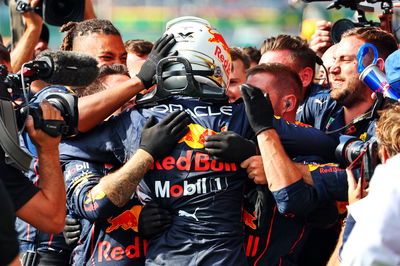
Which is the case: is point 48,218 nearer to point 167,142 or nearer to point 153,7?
point 167,142

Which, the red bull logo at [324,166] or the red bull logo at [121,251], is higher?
the red bull logo at [324,166]

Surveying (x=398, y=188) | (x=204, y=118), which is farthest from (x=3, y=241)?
(x=204, y=118)

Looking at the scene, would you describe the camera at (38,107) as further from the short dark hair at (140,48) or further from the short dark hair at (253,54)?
the short dark hair at (253,54)

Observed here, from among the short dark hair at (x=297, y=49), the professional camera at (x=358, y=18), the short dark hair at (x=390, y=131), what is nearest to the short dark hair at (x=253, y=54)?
the short dark hair at (x=297, y=49)

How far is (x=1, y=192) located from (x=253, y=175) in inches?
73.2

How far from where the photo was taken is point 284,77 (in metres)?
4.70

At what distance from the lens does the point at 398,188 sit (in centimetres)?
235

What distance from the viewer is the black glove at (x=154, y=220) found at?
3.70 m

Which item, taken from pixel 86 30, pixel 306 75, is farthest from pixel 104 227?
pixel 306 75

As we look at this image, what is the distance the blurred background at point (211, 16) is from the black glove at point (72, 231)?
12.3 metres

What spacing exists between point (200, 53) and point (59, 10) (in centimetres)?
286

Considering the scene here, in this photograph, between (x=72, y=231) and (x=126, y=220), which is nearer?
(x=126, y=220)

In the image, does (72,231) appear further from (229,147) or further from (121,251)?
(229,147)

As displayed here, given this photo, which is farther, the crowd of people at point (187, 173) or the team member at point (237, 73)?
the team member at point (237, 73)
